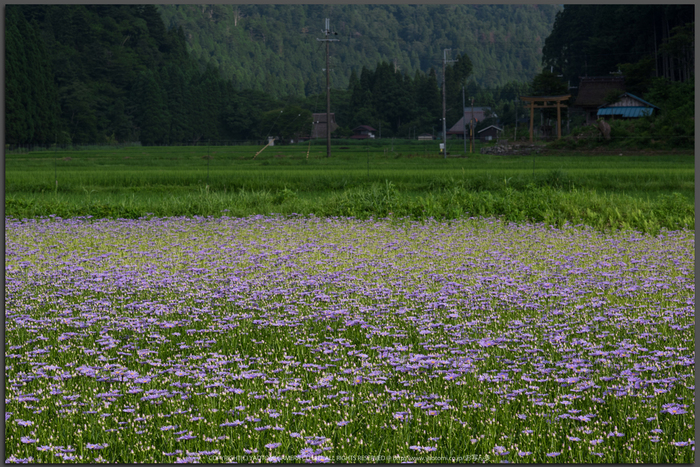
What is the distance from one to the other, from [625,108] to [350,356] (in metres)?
41.7

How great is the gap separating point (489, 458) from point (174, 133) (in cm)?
3270

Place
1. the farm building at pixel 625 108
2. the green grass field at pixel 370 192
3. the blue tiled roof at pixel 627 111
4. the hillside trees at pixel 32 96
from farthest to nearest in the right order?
the farm building at pixel 625 108 → the blue tiled roof at pixel 627 111 → the hillside trees at pixel 32 96 → the green grass field at pixel 370 192

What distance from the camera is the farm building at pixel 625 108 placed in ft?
127

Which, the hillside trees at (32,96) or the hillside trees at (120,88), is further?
the hillside trees at (120,88)

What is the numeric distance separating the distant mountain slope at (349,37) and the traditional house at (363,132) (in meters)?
5.00

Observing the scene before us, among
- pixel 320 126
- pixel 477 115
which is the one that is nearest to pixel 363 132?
pixel 320 126

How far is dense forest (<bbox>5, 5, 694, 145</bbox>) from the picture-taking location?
22766mm

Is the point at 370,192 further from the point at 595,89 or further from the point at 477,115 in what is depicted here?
the point at 477,115

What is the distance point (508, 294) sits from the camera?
6.25 metres

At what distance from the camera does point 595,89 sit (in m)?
44.3

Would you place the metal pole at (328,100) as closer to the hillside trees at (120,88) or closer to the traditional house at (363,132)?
the traditional house at (363,132)

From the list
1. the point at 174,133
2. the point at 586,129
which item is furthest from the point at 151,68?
the point at 586,129

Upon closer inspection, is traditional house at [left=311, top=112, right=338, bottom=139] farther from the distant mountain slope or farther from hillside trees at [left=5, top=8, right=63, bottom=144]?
hillside trees at [left=5, top=8, right=63, bottom=144]

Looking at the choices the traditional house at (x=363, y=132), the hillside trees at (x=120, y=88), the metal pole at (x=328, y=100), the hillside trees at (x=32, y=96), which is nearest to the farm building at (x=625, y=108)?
the traditional house at (x=363, y=132)
